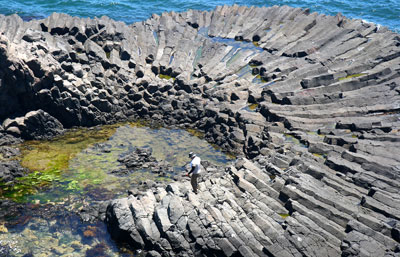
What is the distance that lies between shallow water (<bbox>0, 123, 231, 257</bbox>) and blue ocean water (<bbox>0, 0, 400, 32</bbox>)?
30.1m

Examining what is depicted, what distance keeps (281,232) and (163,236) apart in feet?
21.7

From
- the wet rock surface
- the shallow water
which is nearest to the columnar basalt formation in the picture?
the shallow water

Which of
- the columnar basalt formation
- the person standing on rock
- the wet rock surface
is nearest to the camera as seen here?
the columnar basalt formation

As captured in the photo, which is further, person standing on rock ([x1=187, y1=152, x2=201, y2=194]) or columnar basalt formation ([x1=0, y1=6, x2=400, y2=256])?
person standing on rock ([x1=187, y1=152, x2=201, y2=194])

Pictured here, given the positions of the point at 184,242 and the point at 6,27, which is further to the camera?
the point at 6,27

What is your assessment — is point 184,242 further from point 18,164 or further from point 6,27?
point 6,27

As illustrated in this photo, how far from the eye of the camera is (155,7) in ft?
238

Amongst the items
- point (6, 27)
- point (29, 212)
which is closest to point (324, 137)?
point (29, 212)

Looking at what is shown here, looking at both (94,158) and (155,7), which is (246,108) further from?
(155,7)

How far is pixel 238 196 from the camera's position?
25.8 metres

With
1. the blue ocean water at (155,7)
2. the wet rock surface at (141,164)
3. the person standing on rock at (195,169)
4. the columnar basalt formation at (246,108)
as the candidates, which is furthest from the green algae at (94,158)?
the blue ocean water at (155,7)

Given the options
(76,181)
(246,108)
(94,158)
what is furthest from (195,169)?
(246,108)

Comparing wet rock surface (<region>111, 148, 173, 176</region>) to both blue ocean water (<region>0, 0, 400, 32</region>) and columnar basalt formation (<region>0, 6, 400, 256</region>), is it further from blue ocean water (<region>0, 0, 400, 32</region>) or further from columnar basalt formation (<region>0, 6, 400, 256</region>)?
blue ocean water (<region>0, 0, 400, 32</region>)

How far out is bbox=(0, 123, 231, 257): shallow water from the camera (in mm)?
24328
